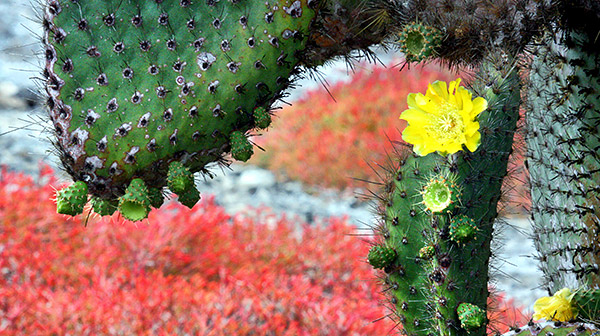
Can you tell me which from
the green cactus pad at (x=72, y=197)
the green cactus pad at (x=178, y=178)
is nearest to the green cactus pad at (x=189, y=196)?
the green cactus pad at (x=178, y=178)

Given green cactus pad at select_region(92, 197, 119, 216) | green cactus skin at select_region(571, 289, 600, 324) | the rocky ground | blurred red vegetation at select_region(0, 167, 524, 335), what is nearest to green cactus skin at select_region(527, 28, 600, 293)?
green cactus skin at select_region(571, 289, 600, 324)

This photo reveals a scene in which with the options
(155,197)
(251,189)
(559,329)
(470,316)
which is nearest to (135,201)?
(155,197)

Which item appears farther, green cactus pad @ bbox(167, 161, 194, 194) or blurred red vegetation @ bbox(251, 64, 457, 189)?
blurred red vegetation @ bbox(251, 64, 457, 189)

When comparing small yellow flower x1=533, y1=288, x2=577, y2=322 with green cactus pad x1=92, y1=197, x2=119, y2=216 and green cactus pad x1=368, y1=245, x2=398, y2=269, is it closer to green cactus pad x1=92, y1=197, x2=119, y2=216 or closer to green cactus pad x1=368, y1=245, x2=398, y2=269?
green cactus pad x1=368, y1=245, x2=398, y2=269

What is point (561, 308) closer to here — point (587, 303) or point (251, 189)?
point (587, 303)

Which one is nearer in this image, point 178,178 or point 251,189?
point 178,178

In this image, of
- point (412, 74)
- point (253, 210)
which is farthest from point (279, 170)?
point (412, 74)
